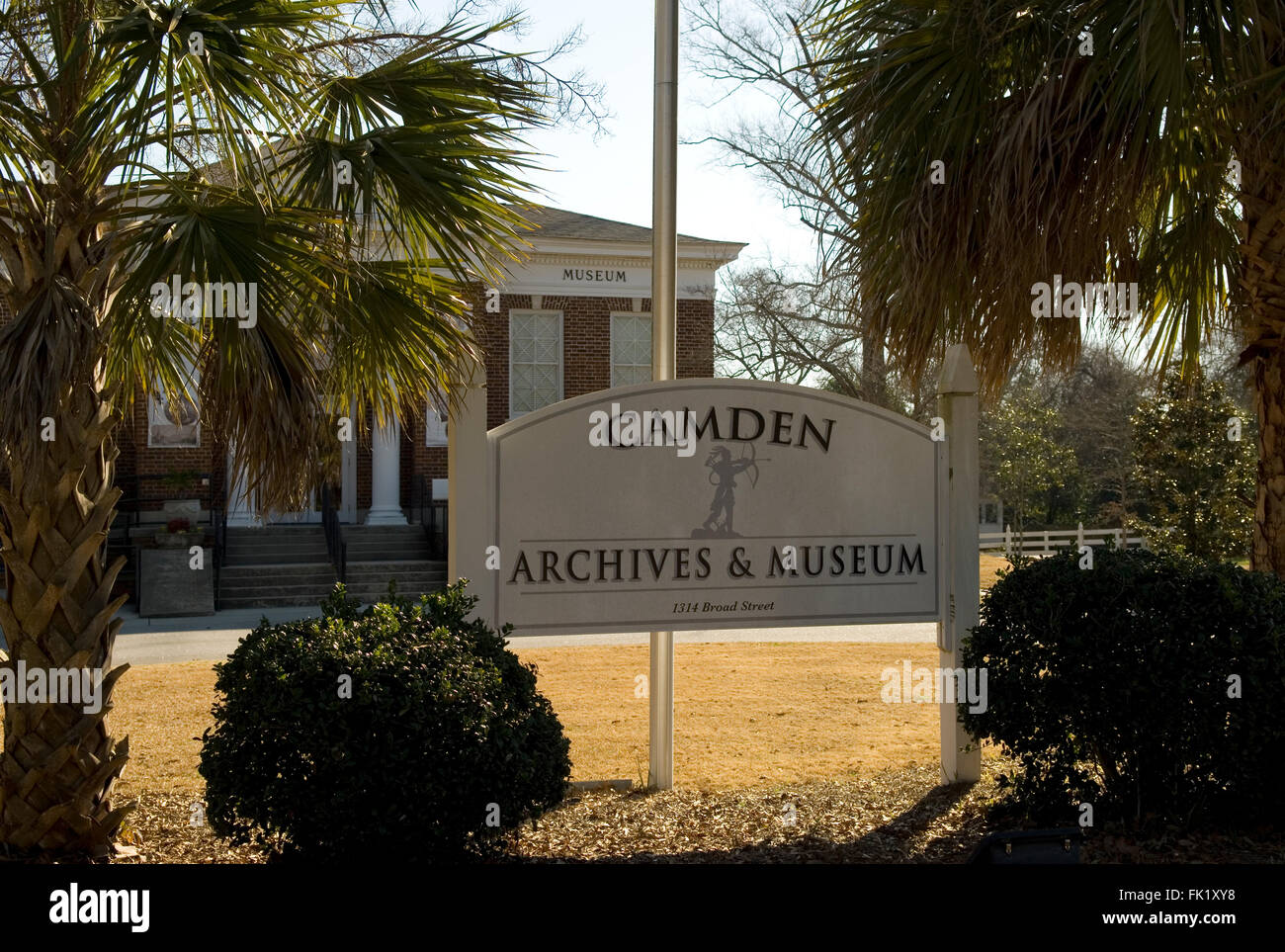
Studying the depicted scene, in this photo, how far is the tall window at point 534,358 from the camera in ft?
71.6

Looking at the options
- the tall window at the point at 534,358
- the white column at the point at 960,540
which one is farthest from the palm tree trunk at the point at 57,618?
the tall window at the point at 534,358

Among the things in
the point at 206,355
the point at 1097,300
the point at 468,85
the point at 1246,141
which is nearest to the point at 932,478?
the point at 1097,300

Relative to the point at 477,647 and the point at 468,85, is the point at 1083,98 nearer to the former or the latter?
the point at 468,85

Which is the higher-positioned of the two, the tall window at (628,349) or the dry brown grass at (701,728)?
the tall window at (628,349)

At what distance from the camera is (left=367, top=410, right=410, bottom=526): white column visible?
20359 millimetres

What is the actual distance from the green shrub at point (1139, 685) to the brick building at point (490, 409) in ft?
45.8

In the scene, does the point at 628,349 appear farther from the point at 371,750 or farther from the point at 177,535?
the point at 371,750

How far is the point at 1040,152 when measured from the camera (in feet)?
19.2

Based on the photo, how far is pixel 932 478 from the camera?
690 cm

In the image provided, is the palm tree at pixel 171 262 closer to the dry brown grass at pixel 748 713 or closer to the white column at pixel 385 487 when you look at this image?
the dry brown grass at pixel 748 713

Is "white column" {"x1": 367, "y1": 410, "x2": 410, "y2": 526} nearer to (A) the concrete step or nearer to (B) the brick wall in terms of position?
(B) the brick wall

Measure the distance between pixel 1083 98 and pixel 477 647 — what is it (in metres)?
4.02

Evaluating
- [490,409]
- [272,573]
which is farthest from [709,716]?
[490,409]

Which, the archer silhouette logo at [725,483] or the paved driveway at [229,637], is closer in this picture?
the archer silhouette logo at [725,483]
